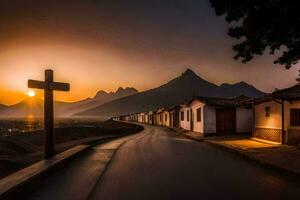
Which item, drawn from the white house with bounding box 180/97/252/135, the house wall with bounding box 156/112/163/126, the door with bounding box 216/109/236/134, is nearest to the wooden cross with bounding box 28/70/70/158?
the white house with bounding box 180/97/252/135

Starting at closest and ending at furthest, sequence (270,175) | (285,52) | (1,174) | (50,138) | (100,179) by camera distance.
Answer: (100,179), (270,175), (1,174), (50,138), (285,52)

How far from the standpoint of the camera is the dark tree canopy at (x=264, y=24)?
39.9 feet

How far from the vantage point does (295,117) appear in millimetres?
22797

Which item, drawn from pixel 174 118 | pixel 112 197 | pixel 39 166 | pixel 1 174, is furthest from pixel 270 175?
pixel 174 118

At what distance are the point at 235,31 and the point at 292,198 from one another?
7805 millimetres

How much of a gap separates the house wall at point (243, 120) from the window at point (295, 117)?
14694mm

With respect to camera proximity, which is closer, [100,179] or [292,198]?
[292,198]

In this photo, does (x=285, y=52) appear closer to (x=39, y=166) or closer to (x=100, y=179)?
(x=100, y=179)

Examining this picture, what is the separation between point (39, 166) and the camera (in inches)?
436

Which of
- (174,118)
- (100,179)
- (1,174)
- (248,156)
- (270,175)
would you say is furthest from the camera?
(174,118)

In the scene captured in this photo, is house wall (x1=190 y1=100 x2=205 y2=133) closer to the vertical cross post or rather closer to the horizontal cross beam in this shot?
the horizontal cross beam

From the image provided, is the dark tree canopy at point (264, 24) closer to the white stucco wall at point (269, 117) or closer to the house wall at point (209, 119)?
the white stucco wall at point (269, 117)

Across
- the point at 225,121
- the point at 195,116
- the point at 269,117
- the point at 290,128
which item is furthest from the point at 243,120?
the point at 290,128

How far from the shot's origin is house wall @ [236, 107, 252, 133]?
3778cm
